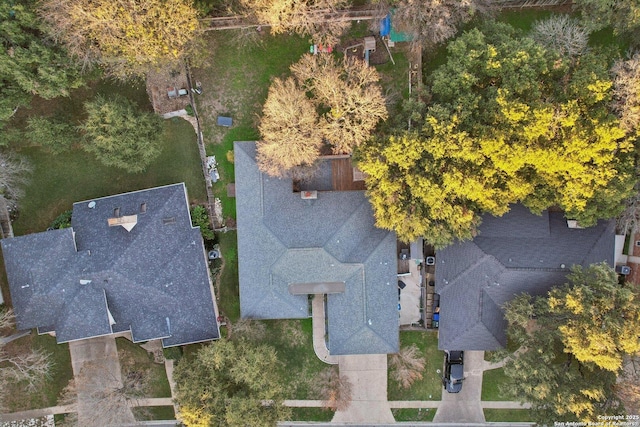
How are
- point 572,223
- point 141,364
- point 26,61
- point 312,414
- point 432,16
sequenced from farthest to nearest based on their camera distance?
1. point 312,414
2. point 141,364
3. point 572,223
4. point 432,16
5. point 26,61

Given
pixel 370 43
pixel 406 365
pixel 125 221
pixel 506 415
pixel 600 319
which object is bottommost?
pixel 506 415

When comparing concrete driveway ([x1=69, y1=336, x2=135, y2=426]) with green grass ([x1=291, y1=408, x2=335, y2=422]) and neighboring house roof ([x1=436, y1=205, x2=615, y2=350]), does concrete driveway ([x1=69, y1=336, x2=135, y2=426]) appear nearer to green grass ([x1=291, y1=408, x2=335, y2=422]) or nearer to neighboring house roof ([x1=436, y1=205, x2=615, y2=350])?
green grass ([x1=291, y1=408, x2=335, y2=422])

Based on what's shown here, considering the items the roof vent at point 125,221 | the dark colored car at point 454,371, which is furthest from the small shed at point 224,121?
the dark colored car at point 454,371

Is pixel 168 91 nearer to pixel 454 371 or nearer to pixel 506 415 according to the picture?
pixel 454 371

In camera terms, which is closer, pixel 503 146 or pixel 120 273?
pixel 503 146

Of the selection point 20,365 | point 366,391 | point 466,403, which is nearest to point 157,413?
→ point 20,365

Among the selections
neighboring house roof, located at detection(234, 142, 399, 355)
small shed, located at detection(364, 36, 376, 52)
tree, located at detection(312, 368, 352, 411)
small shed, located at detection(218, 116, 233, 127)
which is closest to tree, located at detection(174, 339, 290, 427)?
neighboring house roof, located at detection(234, 142, 399, 355)

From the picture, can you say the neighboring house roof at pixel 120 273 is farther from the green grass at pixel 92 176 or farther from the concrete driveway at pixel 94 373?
the concrete driveway at pixel 94 373
